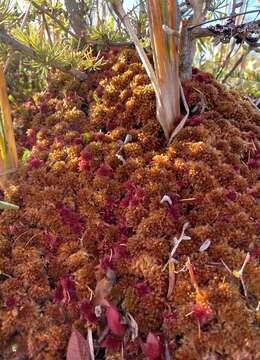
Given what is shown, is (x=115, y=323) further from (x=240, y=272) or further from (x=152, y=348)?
(x=240, y=272)

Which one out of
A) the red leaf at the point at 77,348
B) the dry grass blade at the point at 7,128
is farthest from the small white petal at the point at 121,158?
the red leaf at the point at 77,348

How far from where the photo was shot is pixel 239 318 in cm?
112

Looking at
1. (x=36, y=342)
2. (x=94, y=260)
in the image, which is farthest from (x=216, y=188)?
(x=36, y=342)

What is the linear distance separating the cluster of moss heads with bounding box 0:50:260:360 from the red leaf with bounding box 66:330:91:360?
0.15ft

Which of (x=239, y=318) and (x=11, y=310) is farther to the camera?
(x=11, y=310)

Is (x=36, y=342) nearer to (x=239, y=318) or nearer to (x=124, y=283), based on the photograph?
(x=124, y=283)

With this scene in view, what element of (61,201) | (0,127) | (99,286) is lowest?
(99,286)

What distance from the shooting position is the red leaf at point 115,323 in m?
1.16

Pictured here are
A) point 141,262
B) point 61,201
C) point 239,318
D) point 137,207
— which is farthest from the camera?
point 61,201

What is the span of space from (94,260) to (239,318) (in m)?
0.49

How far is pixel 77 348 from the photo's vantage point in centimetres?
114

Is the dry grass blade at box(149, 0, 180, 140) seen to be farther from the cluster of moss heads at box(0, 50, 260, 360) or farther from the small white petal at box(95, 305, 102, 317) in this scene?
the small white petal at box(95, 305, 102, 317)

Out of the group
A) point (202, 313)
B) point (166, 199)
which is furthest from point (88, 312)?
point (166, 199)

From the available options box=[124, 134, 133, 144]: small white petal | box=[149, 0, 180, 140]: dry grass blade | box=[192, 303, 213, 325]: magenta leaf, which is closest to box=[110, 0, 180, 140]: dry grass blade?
box=[149, 0, 180, 140]: dry grass blade
